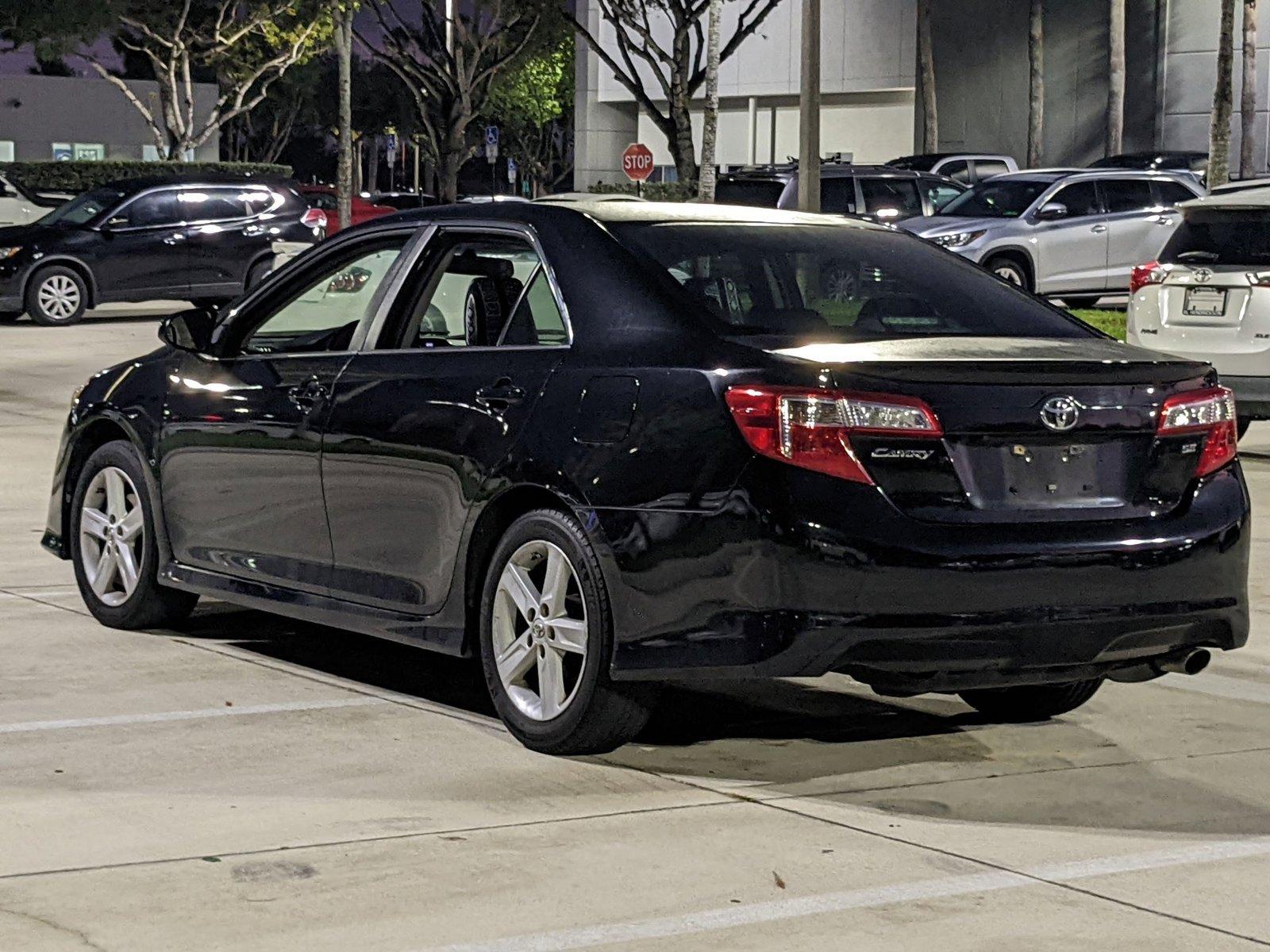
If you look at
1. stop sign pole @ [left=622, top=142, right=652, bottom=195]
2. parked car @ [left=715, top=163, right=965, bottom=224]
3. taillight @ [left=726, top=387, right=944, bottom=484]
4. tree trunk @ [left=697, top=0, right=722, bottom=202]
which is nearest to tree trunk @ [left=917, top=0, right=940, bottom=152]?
tree trunk @ [left=697, top=0, right=722, bottom=202]

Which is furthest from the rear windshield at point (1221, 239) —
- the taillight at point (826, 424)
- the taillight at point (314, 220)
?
the taillight at point (314, 220)

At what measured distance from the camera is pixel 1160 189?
29578 mm

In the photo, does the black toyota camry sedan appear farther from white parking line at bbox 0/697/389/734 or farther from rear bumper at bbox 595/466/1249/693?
white parking line at bbox 0/697/389/734

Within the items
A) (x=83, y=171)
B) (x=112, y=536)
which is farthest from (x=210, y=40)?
(x=112, y=536)

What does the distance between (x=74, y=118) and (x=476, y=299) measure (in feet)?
266

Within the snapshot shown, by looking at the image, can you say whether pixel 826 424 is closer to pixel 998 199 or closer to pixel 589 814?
pixel 589 814

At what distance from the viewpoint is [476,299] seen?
7094 mm

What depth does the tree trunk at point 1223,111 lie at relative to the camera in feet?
106

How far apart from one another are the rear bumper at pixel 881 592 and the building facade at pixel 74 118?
77382 mm

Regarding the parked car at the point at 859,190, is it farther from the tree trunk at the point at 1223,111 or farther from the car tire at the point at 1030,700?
the car tire at the point at 1030,700

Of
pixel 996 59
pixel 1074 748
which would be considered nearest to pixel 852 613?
pixel 1074 748

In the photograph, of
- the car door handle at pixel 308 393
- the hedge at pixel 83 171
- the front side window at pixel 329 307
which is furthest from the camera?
the hedge at pixel 83 171

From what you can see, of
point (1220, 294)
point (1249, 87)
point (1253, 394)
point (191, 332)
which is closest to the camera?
point (191, 332)

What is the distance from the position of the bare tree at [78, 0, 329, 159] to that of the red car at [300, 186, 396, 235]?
3.85 meters
